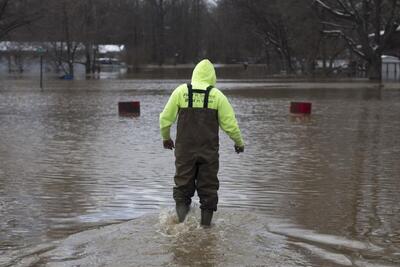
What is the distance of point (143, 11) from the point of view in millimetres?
114062

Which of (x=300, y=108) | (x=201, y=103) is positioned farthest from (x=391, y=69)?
(x=201, y=103)

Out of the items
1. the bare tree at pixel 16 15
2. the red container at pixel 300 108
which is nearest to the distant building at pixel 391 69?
the bare tree at pixel 16 15

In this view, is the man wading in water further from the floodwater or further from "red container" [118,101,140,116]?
"red container" [118,101,140,116]

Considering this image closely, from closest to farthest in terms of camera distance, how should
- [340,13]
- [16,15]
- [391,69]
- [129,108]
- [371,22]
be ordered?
[129,108], [16,15], [340,13], [371,22], [391,69]

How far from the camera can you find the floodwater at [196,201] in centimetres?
571

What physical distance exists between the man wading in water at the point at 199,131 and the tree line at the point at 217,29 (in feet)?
124

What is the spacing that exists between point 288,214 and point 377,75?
47320mm

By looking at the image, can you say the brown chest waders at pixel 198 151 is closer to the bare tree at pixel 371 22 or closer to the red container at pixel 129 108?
the red container at pixel 129 108

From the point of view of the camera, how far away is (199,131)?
632cm

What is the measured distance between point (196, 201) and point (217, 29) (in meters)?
105

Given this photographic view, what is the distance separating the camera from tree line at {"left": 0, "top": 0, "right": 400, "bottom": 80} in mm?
50844

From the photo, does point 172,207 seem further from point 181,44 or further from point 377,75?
point 181,44

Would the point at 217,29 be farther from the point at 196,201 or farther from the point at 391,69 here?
the point at 196,201

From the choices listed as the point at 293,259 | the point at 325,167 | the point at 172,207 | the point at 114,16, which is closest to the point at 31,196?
the point at 172,207
